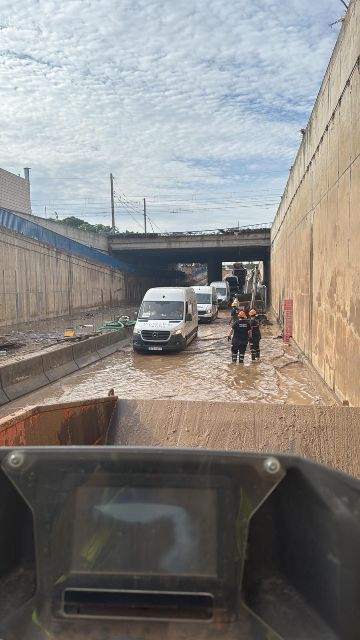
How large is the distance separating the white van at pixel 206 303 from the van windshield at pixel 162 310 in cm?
1020

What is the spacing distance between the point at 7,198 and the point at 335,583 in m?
57.8

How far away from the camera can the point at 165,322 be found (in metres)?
18.2

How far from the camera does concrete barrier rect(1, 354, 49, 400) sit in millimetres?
11461

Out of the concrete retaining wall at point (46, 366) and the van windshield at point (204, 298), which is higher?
the van windshield at point (204, 298)

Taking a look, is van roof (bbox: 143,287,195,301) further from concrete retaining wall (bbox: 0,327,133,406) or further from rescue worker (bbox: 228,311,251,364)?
rescue worker (bbox: 228,311,251,364)

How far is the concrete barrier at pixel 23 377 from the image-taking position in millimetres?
11461

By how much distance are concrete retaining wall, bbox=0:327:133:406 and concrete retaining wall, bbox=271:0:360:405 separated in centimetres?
715

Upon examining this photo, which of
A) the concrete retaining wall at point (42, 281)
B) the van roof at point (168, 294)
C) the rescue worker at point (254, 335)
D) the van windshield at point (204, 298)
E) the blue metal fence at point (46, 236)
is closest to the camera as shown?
the rescue worker at point (254, 335)

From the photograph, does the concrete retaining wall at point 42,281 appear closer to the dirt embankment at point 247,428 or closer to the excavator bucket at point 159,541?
the dirt embankment at point 247,428

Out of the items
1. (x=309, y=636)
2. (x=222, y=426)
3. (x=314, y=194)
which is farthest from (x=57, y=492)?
(x=314, y=194)

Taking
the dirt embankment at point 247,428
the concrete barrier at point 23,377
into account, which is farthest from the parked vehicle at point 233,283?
the dirt embankment at point 247,428

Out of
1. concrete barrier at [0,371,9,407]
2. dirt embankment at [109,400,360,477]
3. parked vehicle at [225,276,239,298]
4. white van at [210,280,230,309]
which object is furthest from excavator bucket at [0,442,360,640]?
parked vehicle at [225,276,239,298]

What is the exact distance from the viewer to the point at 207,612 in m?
1.98

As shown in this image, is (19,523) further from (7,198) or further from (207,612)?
(7,198)
